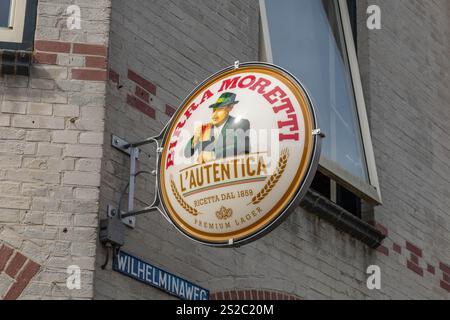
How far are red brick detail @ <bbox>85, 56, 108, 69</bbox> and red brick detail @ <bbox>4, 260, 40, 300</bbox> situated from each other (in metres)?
1.58

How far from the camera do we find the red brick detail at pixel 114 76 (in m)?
8.60

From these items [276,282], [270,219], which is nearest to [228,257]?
[276,282]

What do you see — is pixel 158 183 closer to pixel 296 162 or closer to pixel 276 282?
pixel 296 162

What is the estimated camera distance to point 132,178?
27.7 feet

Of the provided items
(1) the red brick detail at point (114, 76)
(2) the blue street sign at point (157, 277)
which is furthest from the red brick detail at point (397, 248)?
(1) the red brick detail at point (114, 76)

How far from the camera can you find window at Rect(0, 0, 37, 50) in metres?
8.41

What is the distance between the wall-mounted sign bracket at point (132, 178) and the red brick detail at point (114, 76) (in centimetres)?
47

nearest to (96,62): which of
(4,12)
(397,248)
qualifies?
(4,12)

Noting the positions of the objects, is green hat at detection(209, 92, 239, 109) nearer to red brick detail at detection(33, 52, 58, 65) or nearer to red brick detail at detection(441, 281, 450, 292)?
red brick detail at detection(33, 52, 58, 65)

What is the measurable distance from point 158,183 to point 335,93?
391cm

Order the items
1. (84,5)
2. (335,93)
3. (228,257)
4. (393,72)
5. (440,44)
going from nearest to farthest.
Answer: (84,5) < (228,257) < (335,93) < (393,72) < (440,44)

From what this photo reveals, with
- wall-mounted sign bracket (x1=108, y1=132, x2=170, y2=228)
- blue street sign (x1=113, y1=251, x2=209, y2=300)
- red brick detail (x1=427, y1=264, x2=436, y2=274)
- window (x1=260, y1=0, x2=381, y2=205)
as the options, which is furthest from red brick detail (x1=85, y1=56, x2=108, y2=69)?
red brick detail (x1=427, y1=264, x2=436, y2=274)

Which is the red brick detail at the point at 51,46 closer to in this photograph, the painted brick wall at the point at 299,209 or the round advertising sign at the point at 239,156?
the painted brick wall at the point at 299,209

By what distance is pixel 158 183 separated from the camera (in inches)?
314
